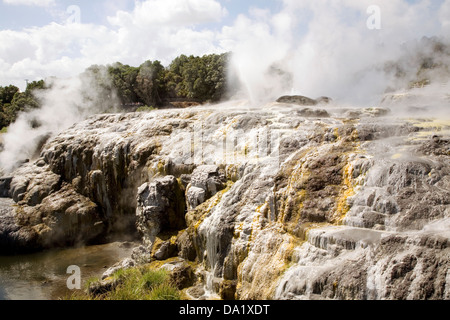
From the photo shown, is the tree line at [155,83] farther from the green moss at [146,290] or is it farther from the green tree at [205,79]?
the green moss at [146,290]

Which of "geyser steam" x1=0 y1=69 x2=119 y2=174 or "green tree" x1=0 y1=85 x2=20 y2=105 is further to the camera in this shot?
"green tree" x1=0 y1=85 x2=20 y2=105

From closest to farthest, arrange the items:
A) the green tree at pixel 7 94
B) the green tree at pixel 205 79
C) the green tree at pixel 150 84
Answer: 1. the green tree at pixel 205 79
2. the green tree at pixel 150 84
3. the green tree at pixel 7 94

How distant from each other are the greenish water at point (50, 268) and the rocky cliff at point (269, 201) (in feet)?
3.39

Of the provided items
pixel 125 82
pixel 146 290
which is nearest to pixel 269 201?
pixel 146 290

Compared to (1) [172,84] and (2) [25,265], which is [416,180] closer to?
(2) [25,265]

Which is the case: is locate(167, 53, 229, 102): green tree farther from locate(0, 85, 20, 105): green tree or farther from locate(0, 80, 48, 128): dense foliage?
locate(0, 85, 20, 105): green tree

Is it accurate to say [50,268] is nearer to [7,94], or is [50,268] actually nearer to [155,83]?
[155,83]

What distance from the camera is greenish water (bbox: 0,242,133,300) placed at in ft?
38.5

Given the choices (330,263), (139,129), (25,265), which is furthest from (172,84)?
(330,263)

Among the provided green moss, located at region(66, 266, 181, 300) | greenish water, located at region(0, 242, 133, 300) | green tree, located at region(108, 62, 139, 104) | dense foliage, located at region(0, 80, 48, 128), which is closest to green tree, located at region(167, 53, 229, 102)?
green tree, located at region(108, 62, 139, 104)

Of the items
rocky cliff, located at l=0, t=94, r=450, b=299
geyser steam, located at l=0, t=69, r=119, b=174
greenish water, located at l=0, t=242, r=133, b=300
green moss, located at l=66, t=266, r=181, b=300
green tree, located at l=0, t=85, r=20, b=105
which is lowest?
greenish water, located at l=0, t=242, r=133, b=300

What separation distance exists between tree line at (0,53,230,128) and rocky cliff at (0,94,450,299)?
13.3 metres

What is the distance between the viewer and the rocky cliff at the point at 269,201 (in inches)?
262

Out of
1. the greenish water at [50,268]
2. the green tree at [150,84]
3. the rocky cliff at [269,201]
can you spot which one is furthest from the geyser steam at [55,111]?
the greenish water at [50,268]
